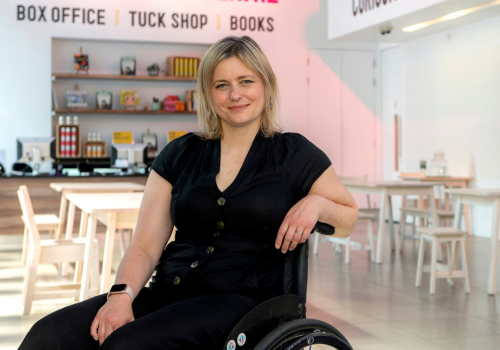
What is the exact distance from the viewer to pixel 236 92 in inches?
61.4

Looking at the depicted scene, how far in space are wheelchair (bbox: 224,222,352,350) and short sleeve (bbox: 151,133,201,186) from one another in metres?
0.48

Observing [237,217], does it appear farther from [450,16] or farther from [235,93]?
[450,16]

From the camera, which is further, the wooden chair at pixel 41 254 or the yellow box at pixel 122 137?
the yellow box at pixel 122 137

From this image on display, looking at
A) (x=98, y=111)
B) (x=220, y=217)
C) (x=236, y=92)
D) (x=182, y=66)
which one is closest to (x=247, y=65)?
(x=236, y=92)

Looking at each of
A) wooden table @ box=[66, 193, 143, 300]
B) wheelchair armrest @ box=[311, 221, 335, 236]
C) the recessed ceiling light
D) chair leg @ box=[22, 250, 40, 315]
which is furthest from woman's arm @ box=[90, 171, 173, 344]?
the recessed ceiling light

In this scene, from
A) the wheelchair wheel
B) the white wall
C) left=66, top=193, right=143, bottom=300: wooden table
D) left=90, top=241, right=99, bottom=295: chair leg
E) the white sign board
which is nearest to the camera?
the wheelchair wheel

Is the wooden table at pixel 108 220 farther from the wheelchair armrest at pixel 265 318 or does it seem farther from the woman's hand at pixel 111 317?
the wheelchair armrest at pixel 265 318

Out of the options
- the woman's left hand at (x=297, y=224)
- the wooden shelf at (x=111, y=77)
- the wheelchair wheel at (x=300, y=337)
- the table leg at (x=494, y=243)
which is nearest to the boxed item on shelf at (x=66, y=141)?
the wooden shelf at (x=111, y=77)

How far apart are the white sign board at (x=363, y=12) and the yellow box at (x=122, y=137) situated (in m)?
Result: 3.30

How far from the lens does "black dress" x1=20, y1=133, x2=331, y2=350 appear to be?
1337 millimetres

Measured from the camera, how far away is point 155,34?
27.3 ft

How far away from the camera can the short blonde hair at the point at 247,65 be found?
5.09 feet

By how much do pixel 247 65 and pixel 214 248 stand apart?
0.51m

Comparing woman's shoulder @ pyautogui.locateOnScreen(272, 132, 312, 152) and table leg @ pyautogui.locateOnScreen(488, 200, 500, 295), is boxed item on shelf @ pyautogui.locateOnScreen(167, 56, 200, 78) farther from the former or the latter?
woman's shoulder @ pyautogui.locateOnScreen(272, 132, 312, 152)
